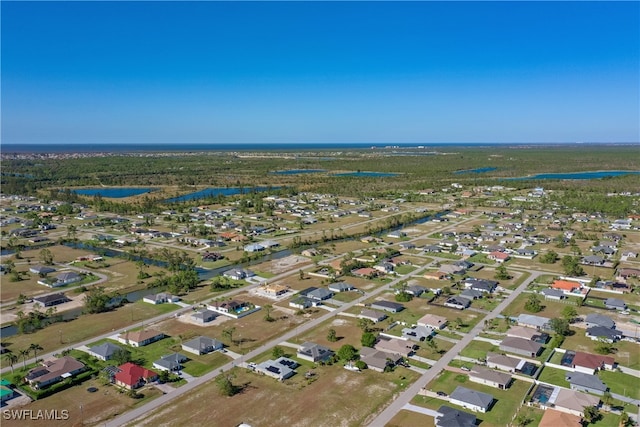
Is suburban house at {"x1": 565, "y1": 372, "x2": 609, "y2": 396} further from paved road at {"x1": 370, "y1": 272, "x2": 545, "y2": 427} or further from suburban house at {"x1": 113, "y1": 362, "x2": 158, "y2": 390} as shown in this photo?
suburban house at {"x1": 113, "y1": 362, "x2": 158, "y2": 390}

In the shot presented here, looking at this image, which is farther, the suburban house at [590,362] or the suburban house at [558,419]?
the suburban house at [590,362]

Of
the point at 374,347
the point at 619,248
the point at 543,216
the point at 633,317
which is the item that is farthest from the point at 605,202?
the point at 374,347

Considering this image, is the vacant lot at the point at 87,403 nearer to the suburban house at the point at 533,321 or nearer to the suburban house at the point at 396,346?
the suburban house at the point at 396,346

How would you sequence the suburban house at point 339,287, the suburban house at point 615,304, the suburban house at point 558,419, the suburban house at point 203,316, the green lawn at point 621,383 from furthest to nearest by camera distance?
the suburban house at point 339,287 → the suburban house at point 615,304 → the suburban house at point 203,316 → the green lawn at point 621,383 → the suburban house at point 558,419

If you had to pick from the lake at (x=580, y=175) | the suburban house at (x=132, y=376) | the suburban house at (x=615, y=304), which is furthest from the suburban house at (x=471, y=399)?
the lake at (x=580, y=175)

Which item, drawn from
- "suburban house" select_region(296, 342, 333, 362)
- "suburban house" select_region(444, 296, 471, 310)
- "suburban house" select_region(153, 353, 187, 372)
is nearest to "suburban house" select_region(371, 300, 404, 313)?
"suburban house" select_region(444, 296, 471, 310)

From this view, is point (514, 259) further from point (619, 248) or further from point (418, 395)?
point (418, 395)
